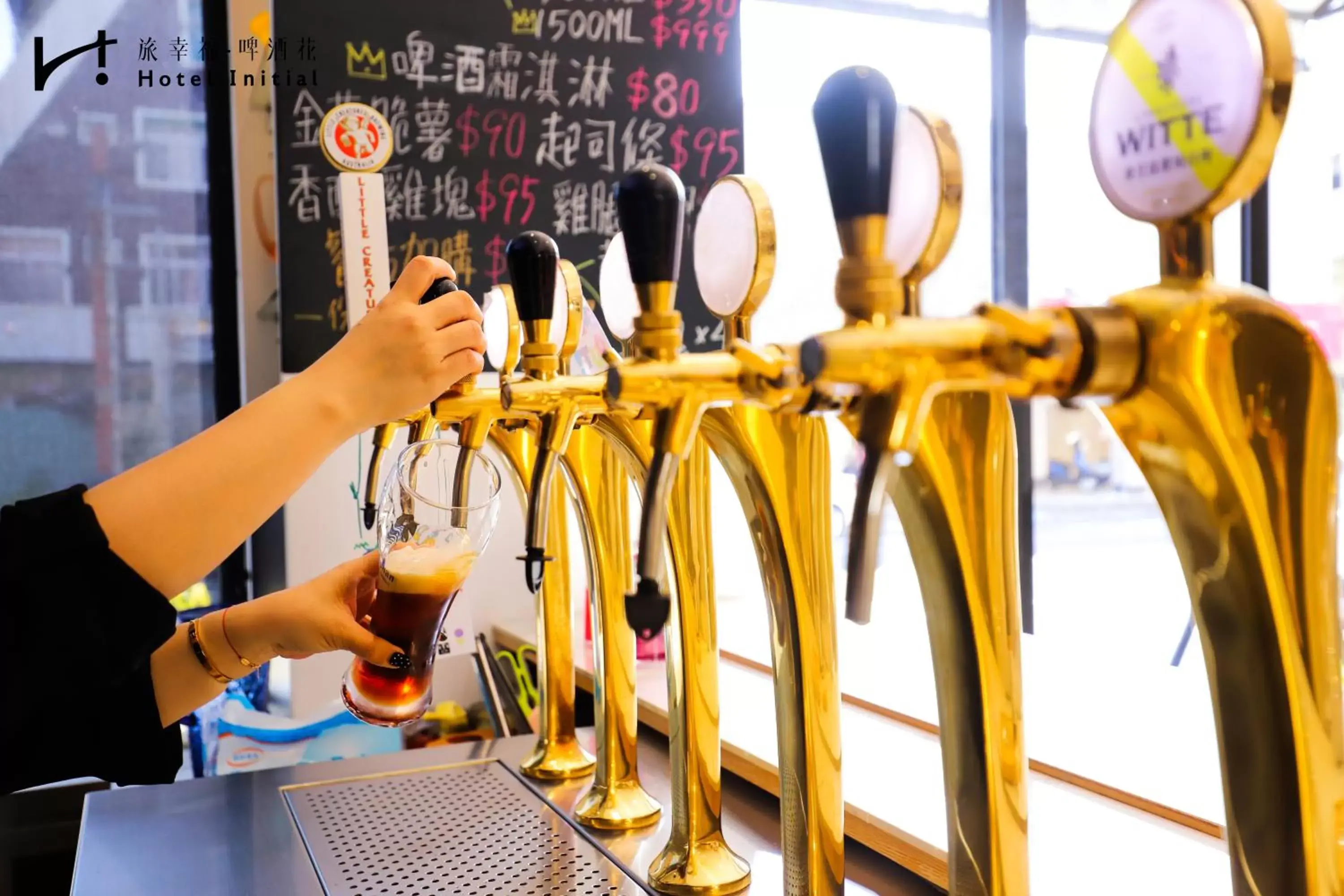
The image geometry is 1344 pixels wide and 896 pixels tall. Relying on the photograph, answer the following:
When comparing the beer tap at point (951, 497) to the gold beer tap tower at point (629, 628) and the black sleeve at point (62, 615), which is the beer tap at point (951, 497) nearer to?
the gold beer tap tower at point (629, 628)

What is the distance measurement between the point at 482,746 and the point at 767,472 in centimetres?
85

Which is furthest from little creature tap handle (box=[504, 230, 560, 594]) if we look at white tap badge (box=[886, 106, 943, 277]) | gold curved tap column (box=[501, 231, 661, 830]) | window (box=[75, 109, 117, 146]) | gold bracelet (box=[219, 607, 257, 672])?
window (box=[75, 109, 117, 146])

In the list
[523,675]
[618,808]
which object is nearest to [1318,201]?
[523,675]

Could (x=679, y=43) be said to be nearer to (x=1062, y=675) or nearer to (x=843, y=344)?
(x=1062, y=675)

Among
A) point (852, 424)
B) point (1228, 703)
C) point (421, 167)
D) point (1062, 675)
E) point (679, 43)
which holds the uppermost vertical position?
point (679, 43)

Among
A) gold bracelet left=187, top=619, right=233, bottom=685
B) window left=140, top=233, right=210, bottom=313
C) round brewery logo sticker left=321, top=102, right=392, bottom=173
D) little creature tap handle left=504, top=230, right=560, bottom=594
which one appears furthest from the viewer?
window left=140, top=233, right=210, bottom=313

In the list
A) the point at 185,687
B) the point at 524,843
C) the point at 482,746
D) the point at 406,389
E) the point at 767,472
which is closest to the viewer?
the point at 767,472

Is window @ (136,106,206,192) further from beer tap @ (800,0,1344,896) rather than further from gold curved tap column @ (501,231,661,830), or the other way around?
beer tap @ (800,0,1344,896)

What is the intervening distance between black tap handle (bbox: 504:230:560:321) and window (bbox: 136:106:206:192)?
7.07 feet

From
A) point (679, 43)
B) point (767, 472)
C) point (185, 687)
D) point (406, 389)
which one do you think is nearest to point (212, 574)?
point (185, 687)

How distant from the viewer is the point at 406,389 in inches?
40.0

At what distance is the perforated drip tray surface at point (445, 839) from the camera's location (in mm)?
1033

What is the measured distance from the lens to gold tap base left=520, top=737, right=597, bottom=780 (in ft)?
4.44

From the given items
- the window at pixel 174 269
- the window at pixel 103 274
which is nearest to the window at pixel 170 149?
the window at pixel 103 274
